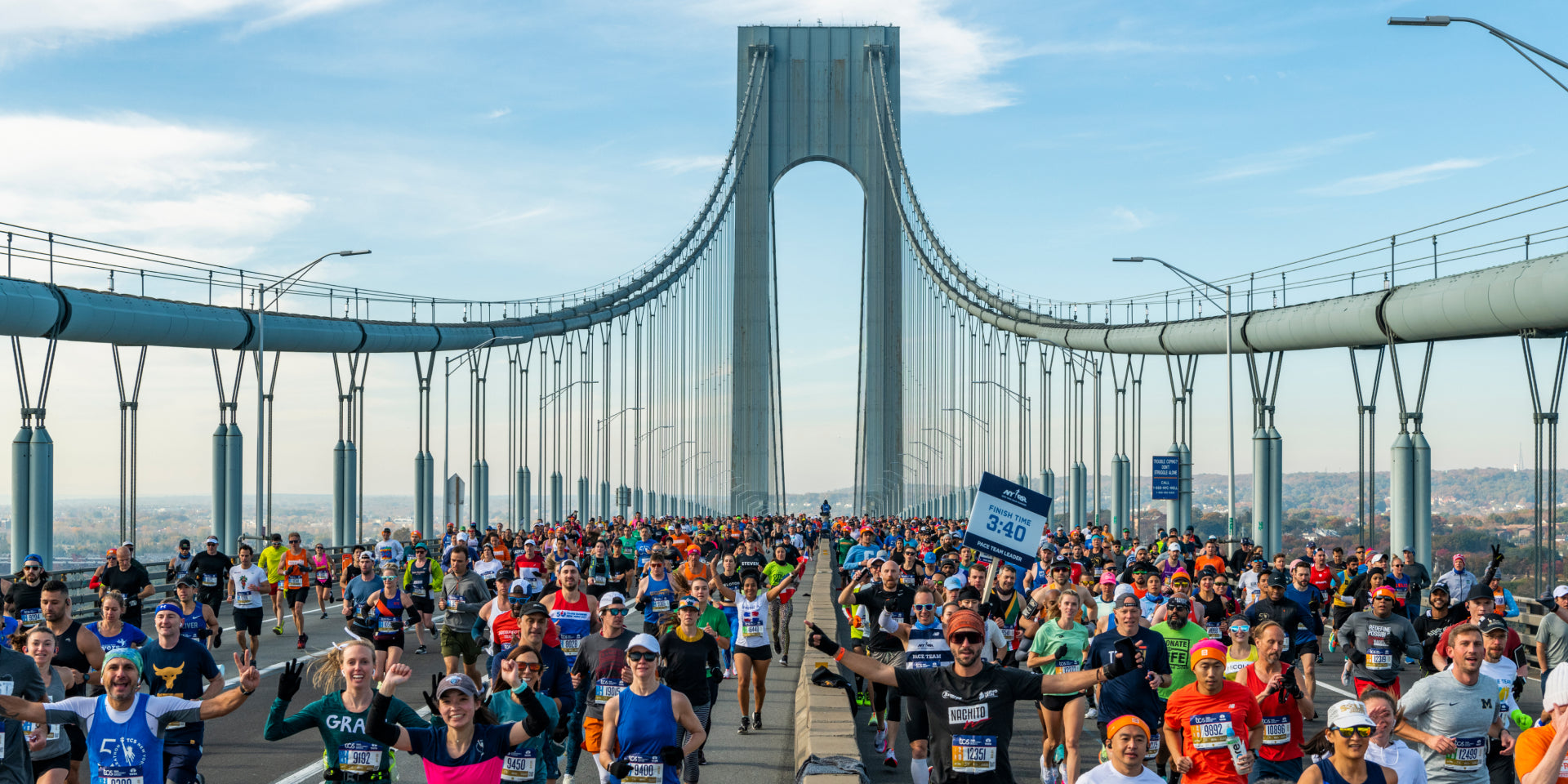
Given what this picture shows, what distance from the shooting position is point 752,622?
1405 cm

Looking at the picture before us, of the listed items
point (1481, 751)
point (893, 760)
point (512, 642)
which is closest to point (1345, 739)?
point (1481, 751)

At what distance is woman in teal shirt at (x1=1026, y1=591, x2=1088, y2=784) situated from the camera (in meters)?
10.4

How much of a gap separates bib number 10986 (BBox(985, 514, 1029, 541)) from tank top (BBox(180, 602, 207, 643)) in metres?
6.78

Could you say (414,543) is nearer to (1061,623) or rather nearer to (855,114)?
(1061,623)

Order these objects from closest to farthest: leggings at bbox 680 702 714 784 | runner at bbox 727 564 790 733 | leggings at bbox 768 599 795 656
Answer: leggings at bbox 680 702 714 784
runner at bbox 727 564 790 733
leggings at bbox 768 599 795 656

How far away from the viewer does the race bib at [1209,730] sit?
27.0 feet

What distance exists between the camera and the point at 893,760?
1203cm

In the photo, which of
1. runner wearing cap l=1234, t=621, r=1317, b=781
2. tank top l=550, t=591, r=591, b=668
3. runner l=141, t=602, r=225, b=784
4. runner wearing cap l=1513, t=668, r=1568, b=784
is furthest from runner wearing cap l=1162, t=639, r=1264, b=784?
runner l=141, t=602, r=225, b=784

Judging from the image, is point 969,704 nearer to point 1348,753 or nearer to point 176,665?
point 1348,753

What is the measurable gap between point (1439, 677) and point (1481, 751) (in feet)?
1.31

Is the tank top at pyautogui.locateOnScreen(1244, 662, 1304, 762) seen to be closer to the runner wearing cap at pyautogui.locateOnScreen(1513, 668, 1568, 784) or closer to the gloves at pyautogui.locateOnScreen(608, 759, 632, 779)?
the runner wearing cap at pyautogui.locateOnScreen(1513, 668, 1568, 784)

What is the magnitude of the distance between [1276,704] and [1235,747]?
93 centimetres

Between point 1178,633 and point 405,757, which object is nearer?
point 1178,633

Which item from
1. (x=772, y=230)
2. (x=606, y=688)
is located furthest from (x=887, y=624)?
(x=772, y=230)
